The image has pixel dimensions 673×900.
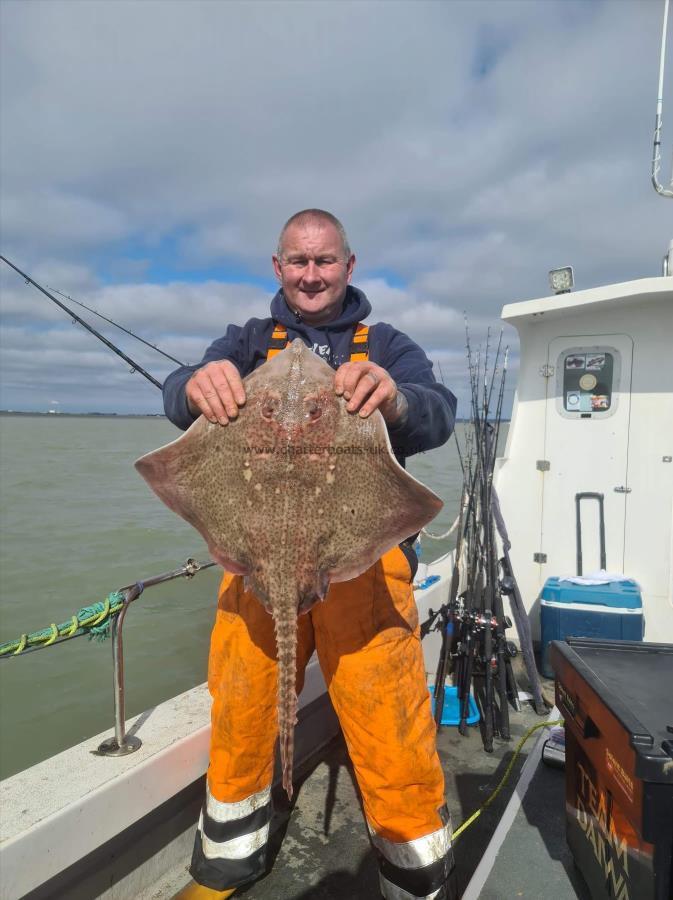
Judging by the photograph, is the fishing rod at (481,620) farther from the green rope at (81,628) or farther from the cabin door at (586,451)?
the green rope at (81,628)

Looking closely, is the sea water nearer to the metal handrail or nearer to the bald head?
the metal handrail

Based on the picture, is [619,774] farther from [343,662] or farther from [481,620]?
[481,620]

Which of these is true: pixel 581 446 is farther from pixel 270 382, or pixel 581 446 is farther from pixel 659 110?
pixel 270 382

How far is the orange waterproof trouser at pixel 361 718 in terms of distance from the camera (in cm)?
232

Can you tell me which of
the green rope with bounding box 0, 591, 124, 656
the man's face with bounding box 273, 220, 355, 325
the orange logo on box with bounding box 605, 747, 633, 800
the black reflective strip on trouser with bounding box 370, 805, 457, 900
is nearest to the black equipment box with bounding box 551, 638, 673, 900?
the orange logo on box with bounding box 605, 747, 633, 800

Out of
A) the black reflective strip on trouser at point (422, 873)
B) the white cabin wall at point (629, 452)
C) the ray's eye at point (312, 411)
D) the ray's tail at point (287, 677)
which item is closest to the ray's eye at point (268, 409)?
the ray's eye at point (312, 411)

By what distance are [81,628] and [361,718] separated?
4.51 feet

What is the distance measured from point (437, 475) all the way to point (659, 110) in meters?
20.5

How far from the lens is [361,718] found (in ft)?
7.64

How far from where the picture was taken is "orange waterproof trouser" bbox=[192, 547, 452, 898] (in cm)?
232

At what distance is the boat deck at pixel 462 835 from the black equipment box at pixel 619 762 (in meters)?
0.18

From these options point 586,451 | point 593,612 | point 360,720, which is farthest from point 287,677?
point 586,451

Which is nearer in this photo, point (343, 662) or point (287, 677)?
point (287, 677)

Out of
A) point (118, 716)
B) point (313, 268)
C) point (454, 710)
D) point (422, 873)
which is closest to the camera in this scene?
point (422, 873)
